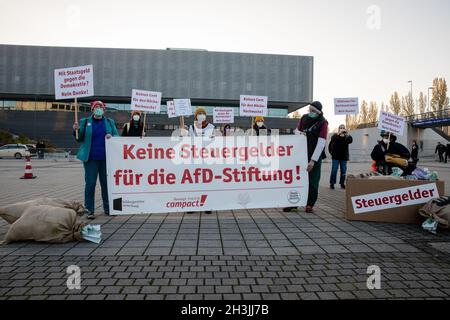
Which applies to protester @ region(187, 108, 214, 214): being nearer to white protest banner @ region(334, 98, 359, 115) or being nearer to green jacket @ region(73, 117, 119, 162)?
green jacket @ region(73, 117, 119, 162)

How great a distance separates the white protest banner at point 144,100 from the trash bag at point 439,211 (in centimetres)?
759

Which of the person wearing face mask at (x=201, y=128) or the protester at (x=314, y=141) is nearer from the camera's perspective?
the protester at (x=314, y=141)

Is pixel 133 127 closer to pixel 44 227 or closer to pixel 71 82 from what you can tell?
pixel 71 82

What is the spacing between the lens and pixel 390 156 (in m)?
7.27

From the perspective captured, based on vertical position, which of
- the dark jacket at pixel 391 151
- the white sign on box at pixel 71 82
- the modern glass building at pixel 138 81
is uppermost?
the modern glass building at pixel 138 81

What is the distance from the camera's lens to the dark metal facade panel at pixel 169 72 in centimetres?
5100

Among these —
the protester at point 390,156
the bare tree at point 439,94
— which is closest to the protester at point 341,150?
the protester at point 390,156

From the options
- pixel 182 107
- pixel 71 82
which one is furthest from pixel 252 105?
pixel 71 82

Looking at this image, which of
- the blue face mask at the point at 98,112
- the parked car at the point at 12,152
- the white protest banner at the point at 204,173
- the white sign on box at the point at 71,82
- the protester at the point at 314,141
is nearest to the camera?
the white protest banner at the point at 204,173

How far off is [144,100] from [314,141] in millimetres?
5987

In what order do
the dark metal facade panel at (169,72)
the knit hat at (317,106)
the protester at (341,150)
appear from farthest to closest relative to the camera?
the dark metal facade panel at (169,72) < the protester at (341,150) < the knit hat at (317,106)

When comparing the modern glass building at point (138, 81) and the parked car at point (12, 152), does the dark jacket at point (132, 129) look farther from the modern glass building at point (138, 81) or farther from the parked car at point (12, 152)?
the modern glass building at point (138, 81)
